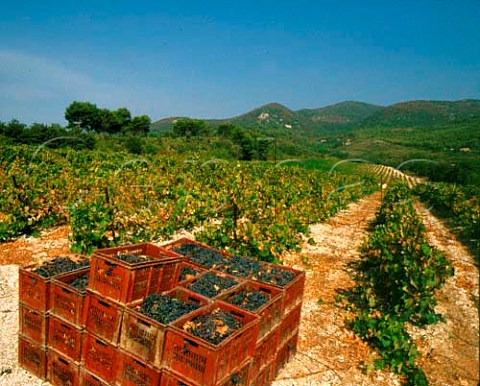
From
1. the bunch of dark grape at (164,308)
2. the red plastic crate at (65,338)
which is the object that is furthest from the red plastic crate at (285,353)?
the red plastic crate at (65,338)

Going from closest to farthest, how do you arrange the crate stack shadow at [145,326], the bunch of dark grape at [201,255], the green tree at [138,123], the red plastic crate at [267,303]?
the crate stack shadow at [145,326] < the red plastic crate at [267,303] < the bunch of dark grape at [201,255] < the green tree at [138,123]

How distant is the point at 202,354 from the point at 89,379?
164 centimetres

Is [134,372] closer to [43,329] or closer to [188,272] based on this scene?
[43,329]

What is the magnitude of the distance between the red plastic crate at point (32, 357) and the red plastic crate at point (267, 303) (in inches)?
88.7

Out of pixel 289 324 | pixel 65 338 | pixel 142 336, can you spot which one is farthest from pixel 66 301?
pixel 289 324

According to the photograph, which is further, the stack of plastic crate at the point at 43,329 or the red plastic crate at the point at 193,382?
the stack of plastic crate at the point at 43,329

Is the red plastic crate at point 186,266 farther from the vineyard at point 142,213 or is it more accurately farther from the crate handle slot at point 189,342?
the vineyard at point 142,213

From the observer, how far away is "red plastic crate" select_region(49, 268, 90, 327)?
4008 mm

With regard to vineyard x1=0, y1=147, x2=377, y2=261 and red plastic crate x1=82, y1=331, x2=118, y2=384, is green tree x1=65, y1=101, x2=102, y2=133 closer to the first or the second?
vineyard x1=0, y1=147, x2=377, y2=261

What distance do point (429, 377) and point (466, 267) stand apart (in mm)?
7205

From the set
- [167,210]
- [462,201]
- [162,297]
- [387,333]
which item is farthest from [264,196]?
[462,201]

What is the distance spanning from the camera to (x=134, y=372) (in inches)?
143

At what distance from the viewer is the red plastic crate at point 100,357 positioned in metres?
3.78

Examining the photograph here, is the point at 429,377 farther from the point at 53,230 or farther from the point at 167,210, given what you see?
the point at 53,230
